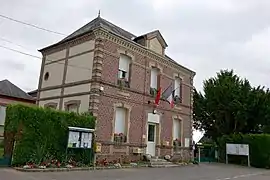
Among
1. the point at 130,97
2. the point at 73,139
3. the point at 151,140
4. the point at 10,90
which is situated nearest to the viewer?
the point at 73,139

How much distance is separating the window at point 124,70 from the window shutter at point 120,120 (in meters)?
1.47

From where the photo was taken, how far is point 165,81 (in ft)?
65.4

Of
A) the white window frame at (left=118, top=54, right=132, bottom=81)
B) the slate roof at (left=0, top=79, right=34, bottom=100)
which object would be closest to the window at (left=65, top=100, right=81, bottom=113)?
the white window frame at (left=118, top=54, right=132, bottom=81)

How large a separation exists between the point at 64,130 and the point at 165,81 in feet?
27.6

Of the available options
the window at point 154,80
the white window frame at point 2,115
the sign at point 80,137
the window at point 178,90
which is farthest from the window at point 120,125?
the white window frame at point 2,115

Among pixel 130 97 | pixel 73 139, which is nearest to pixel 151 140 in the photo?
pixel 130 97

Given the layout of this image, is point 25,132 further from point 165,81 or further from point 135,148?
point 165,81

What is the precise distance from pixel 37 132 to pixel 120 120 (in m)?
5.20

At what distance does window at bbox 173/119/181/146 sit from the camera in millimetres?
20428

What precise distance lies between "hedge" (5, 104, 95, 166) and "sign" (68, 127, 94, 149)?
331 mm

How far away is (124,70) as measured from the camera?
17.3m

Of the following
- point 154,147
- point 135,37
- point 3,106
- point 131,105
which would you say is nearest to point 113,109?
point 131,105

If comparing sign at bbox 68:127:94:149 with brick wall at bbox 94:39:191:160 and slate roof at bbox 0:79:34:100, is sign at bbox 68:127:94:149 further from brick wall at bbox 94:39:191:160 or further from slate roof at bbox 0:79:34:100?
slate roof at bbox 0:79:34:100

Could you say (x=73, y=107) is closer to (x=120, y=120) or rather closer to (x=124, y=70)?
(x=120, y=120)
